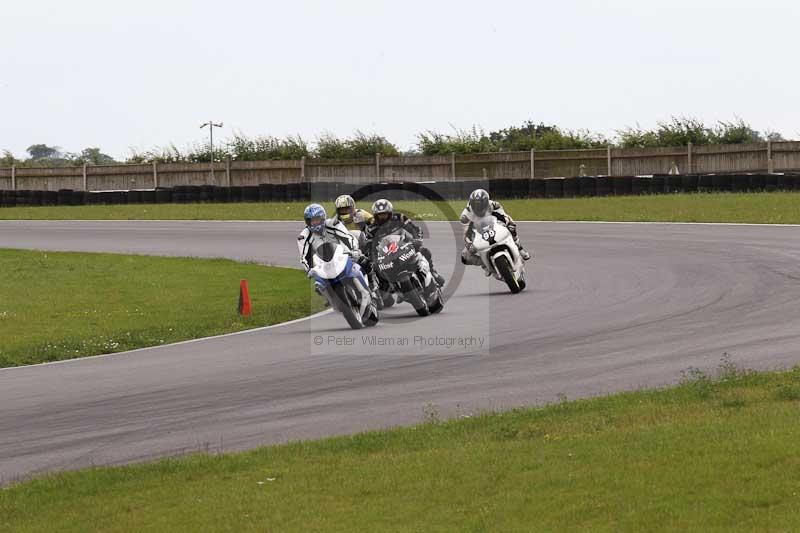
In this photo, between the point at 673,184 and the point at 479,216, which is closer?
the point at 479,216

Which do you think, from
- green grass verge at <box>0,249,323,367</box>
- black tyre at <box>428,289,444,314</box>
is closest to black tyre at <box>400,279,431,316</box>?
black tyre at <box>428,289,444,314</box>

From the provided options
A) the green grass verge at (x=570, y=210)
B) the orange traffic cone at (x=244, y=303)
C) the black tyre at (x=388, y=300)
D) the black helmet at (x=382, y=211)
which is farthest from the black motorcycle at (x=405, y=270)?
the green grass verge at (x=570, y=210)

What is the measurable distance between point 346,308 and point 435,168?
1427 inches

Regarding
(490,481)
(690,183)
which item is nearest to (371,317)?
(490,481)

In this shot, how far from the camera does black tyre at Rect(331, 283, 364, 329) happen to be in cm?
1480

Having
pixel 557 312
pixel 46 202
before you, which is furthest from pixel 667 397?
pixel 46 202

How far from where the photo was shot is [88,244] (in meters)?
32.6

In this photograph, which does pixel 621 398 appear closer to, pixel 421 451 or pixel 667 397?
pixel 667 397

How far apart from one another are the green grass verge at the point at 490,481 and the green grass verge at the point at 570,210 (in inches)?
854

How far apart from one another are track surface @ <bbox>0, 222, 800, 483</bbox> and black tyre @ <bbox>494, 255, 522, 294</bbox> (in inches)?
7.3

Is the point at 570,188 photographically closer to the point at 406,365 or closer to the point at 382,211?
the point at 382,211

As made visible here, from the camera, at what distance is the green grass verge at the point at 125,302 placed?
15086mm

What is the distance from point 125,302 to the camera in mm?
19453

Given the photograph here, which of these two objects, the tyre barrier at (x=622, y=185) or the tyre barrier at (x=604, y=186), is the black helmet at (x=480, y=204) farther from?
the tyre barrier at (x=604, y=186)
